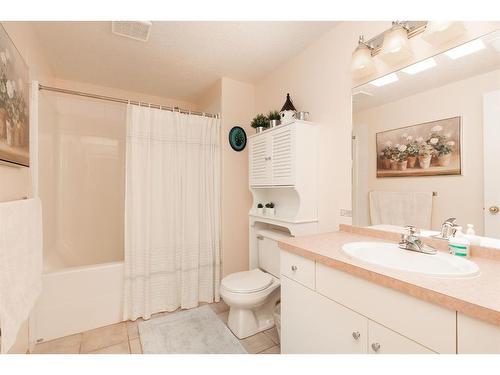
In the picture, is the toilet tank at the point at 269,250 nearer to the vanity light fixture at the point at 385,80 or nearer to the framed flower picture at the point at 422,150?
the framed flower picture at the point at 422,150

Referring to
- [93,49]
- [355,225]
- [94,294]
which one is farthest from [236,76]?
[94,294]

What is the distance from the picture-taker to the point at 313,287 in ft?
3.70

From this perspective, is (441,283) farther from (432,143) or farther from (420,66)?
(420,66)

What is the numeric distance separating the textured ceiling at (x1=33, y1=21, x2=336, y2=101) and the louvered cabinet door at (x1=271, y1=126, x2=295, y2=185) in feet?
2.38

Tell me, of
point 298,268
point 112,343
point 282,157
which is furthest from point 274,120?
point 112,343

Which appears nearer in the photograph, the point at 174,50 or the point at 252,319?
the point at 252,319

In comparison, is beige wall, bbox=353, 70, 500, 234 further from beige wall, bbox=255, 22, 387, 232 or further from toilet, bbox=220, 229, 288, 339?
toilet, bbox=220, 229, 288, 339

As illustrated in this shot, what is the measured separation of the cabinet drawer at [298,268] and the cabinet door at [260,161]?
814 millimetres

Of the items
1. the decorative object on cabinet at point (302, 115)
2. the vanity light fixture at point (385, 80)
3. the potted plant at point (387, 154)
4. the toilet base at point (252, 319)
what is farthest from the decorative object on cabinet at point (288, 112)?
the toilet base at point (252, 319)

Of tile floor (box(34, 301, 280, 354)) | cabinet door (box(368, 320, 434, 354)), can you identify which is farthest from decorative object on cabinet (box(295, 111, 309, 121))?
tile floor (box(34, 301, 280, 354))

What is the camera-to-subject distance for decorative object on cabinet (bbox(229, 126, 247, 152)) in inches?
96.7

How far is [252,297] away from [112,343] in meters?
1.08

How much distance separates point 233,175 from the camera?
2.48m

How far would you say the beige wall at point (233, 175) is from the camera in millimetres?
2418
